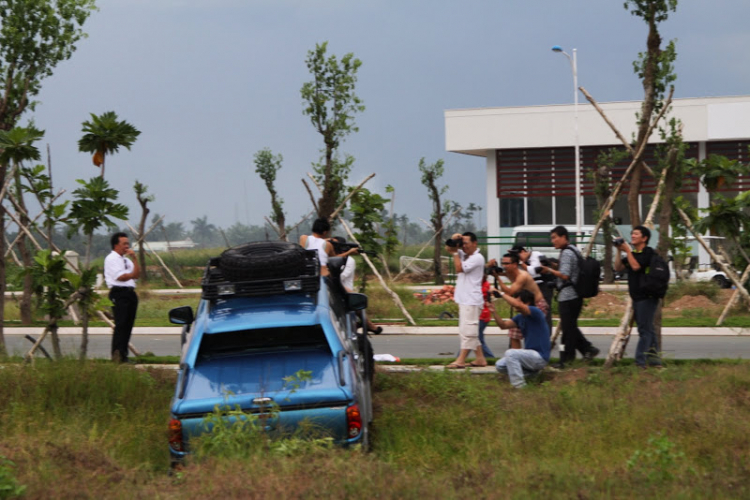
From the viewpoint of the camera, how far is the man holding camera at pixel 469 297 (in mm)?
13008

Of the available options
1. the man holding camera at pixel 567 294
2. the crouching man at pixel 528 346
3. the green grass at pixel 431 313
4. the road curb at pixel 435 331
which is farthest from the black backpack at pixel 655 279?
the green grass at pixel 431 313

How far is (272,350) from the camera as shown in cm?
870

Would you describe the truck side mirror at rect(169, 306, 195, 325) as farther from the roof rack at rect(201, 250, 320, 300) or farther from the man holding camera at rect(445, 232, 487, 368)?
the man holding camera at rect(445, 232, 487, 368)

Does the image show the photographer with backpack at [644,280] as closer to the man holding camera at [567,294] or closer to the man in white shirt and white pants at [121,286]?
the man holding camera at [567,294]

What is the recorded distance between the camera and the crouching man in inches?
449

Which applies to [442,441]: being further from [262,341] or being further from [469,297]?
[469,297]

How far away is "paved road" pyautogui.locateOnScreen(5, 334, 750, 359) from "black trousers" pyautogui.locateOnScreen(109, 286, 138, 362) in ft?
3.09

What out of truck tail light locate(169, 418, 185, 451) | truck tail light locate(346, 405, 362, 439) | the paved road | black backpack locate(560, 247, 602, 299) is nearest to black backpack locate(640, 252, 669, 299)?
black backpack locate(560, 247, 602, 299)

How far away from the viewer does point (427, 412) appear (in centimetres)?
1001

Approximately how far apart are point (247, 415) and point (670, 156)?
7697 millimetres

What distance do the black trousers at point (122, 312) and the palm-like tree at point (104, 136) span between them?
158 centimetres

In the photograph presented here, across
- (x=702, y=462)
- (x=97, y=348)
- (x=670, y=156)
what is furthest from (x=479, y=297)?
(x=97, y=348)

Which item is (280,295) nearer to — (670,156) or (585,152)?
(670,156)

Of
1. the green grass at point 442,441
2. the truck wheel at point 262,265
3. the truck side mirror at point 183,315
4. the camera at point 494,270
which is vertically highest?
A: the truck wheel at point 262,265
